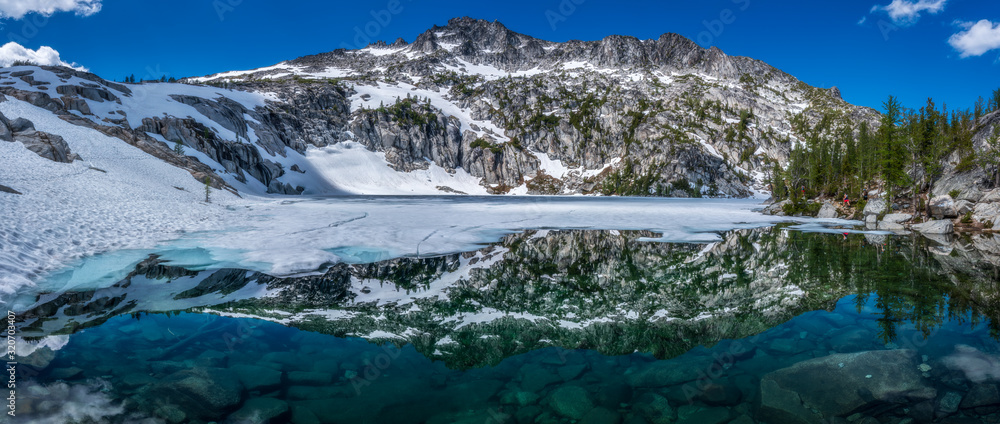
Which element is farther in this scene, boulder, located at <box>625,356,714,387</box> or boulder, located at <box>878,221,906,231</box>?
boulder, located at <box>878,221,906,231</box>

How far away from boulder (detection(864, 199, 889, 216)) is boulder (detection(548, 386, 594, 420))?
45.9m

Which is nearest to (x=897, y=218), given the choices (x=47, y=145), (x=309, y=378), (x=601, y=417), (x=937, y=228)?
(x=937, y=228)

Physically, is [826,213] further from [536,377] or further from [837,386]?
[536,377]

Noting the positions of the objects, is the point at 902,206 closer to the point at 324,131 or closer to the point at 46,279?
the point at 46,279

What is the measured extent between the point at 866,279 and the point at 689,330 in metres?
9.91

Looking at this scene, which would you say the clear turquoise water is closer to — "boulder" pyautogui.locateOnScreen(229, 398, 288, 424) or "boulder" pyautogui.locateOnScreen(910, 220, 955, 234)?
"boulder" pyautogui.locateOnScreen(229, 398, 288, 424)

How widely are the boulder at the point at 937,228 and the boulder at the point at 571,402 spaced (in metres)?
37.0

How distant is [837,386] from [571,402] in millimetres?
4161

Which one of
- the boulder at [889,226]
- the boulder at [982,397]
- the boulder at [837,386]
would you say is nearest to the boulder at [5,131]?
the boulder at [837,386]

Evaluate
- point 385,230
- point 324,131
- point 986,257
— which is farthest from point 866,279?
point 324,131

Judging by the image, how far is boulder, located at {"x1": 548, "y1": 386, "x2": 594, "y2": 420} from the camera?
18.9 ft

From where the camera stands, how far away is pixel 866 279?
14.1m

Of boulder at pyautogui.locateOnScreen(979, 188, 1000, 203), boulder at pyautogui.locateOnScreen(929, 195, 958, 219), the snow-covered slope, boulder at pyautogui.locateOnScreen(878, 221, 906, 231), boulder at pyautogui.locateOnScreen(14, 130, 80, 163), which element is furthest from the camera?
boulder at pyautogui.locateOnScreen(14, 130, 80, 163)

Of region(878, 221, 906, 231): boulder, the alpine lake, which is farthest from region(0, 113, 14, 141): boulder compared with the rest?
region(878, 221, 906, 231): boulder
